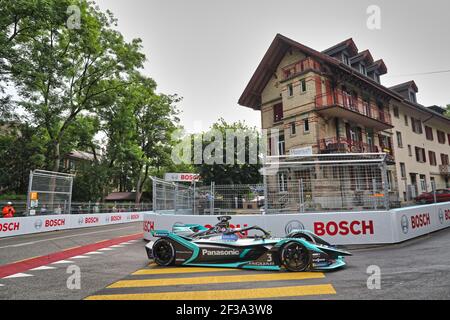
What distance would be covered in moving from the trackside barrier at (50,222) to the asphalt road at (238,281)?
29.4ft

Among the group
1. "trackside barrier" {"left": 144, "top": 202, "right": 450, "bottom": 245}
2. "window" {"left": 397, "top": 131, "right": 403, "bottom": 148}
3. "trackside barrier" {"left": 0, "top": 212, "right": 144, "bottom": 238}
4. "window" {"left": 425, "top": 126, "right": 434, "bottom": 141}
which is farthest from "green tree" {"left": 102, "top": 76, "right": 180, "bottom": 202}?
"window" {"left": 425, "top": 126, "right": 434, "bottom": 141}

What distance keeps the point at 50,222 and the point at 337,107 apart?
735 inches

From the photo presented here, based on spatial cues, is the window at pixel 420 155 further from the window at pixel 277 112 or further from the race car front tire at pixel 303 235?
the race car front tire at pixel 303 235

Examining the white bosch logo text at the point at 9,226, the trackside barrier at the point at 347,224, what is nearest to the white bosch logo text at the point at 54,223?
the white bosch logo text at the point at 9,226

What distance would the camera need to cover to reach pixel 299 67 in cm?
2117

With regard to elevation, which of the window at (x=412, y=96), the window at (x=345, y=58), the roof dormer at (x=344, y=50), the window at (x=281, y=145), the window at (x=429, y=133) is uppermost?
the roof dormer at (x=344, y=50)

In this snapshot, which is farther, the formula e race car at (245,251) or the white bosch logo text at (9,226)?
the white bosch logo text at (9,226)

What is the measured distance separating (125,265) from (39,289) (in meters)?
2.17

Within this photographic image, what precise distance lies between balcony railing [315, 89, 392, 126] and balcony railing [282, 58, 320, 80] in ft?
6.99

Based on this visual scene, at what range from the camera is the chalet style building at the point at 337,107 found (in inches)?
795

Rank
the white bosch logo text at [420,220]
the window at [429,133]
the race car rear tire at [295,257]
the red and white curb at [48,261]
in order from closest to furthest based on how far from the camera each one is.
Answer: the race car rear tire at [295,257]
the red and white curb at [48,261]
the white bosch logo text at [420,220]
the window at [429,133]

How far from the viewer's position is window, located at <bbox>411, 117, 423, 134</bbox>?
95.6ft
